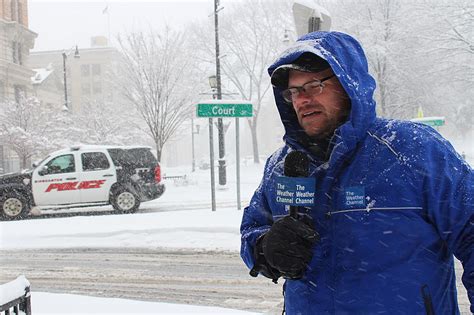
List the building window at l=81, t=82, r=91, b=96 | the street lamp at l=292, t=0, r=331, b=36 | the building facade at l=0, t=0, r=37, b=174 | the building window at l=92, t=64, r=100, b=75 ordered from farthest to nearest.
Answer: the building window at l=81, t=82, r=91, b=96, the building window at l=92, t=64, r=100, b=75, the building facade at l=0, t=0, r=37, b=174, the street lamp at l=292, t=0, r=331, b=36

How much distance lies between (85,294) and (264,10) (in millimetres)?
33326

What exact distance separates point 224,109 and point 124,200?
188 inches

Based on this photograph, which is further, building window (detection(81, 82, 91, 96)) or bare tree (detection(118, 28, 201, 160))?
building window (detection(81, 82, 91, 96))

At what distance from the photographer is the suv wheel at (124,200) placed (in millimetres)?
13742

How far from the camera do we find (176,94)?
88.9 feet

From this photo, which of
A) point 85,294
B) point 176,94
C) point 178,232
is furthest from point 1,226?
point 176,94

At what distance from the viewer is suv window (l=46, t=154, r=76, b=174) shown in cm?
1350

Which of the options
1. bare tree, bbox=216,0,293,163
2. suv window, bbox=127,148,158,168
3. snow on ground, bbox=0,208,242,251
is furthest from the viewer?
bare tree, bbox=216,0,293,163

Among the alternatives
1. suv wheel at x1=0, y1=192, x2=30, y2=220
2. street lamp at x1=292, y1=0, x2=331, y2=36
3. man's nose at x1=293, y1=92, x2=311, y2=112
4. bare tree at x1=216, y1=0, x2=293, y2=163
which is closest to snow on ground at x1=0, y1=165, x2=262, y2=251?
suv wheel at x1=0, y1=192, x2=30, y2=220

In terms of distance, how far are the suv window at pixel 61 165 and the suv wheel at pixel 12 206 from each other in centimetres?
116

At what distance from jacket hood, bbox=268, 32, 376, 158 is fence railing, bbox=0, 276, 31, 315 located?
2436 millimetres

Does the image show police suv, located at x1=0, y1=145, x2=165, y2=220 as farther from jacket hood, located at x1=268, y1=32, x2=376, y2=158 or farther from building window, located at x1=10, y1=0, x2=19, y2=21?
jacket hood, located at x1=268, y1=32, x2=376, y2=158

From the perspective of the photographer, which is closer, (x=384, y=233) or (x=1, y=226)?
(x=384, y=233)

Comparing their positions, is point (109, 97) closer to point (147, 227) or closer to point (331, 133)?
point (147, 227)
